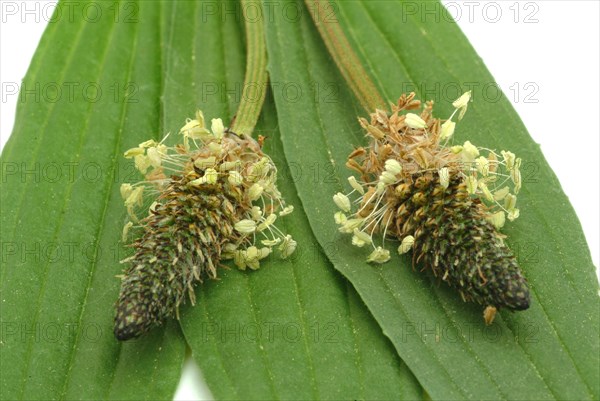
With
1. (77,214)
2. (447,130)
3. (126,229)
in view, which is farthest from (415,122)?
(77,214)

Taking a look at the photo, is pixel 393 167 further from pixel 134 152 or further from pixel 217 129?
pixel 134 152

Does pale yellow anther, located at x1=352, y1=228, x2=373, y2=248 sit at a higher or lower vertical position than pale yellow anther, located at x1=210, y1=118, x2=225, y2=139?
lower

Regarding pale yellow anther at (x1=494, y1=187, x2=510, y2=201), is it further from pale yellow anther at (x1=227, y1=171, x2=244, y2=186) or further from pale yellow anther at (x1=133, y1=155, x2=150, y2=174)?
pale yellow anther at (x1=133, y1=155, x2=150, y2=174)

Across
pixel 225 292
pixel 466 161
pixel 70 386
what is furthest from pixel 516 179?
pixel 70 386

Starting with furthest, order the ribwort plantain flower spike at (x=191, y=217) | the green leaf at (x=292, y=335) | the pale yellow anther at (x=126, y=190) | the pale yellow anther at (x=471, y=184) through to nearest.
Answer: the pale yellow anther at (x=126, y=190) < the pale yellow anther at (x=471, y=184) < the green leaf at (x=292, y=335) < the ribwort plantain flower spike at (x=191, y=217)

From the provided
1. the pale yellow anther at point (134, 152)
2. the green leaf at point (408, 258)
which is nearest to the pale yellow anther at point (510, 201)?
the green leaf at point (408, 258)

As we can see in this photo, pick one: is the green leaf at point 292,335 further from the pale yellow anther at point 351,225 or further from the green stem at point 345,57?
the green stem at point 345,57

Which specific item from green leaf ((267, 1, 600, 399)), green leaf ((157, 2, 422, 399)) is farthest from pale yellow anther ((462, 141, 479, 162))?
green leaf ((157, 2, 422, 399))
